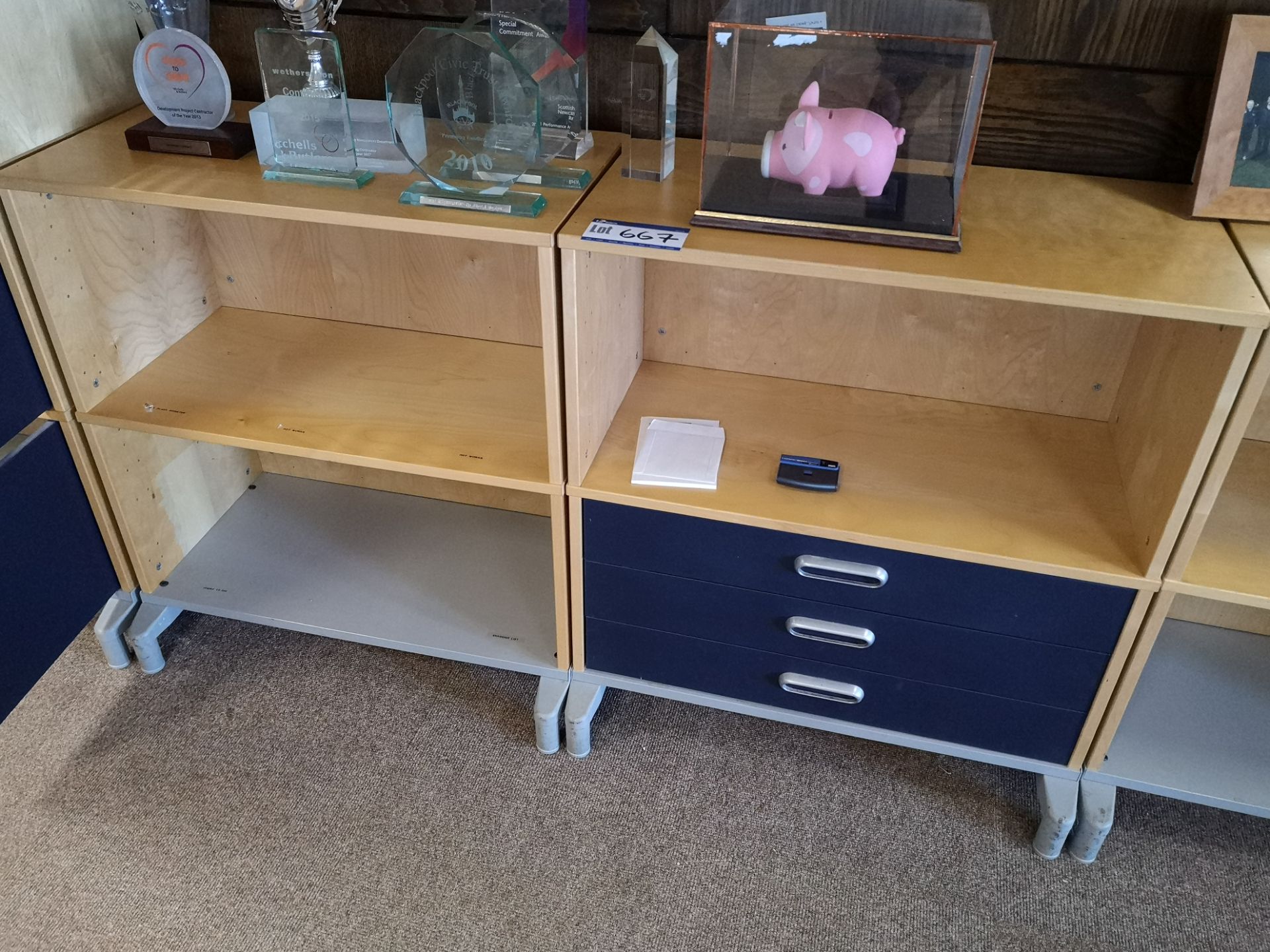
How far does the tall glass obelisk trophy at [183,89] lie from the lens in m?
1.50

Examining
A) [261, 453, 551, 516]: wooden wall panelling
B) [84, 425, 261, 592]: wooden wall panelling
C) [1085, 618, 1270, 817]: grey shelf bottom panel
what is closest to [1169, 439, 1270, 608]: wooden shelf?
[1085, 618, 1270, 817]: grey shelf bottom panel

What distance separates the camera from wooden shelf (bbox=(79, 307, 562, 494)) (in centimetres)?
164

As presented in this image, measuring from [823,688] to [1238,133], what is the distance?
3.16 ft

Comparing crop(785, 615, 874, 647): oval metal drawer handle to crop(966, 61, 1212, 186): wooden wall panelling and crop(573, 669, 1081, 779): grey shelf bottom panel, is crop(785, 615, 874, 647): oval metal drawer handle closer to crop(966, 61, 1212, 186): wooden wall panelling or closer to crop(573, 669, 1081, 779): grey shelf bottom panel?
crop(573, 669, 1081, 779): grey shelf bottom panel

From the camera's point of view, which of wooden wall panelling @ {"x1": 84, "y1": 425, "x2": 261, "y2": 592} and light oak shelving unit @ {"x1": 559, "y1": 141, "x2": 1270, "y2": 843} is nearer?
light oak shelving unit @ {"x1": 559, "y1": 141, "x2": 1270, "y2": 843}

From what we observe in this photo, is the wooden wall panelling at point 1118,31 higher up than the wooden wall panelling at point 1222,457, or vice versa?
the wooden wall panelling at point 1118,31

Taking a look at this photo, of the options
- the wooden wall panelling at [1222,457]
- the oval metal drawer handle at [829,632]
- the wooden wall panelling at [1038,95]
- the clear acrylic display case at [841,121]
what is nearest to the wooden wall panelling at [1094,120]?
the wooden wall panelling at [1038,95]

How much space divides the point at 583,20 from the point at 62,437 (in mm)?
1073

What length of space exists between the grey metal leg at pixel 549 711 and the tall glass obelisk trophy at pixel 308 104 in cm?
88

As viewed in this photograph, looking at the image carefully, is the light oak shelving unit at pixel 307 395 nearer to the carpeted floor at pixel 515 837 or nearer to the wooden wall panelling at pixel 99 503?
the wooden wall panelling at pixel 99 503

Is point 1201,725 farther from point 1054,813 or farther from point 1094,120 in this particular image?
point 1094,120

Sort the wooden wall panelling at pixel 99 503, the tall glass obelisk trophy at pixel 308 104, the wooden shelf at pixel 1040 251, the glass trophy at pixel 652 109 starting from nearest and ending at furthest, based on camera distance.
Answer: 1. the wooden shelf at pixel 1040 251
2. the glass trophy at pixel 652 109
3. the tall glass obelisk trophy at pixel 308 104
4. the wooden wall panelling at pixel 99 503

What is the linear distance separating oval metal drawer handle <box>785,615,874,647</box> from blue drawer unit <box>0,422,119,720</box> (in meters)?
1.20

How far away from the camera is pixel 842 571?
4.98 feet
